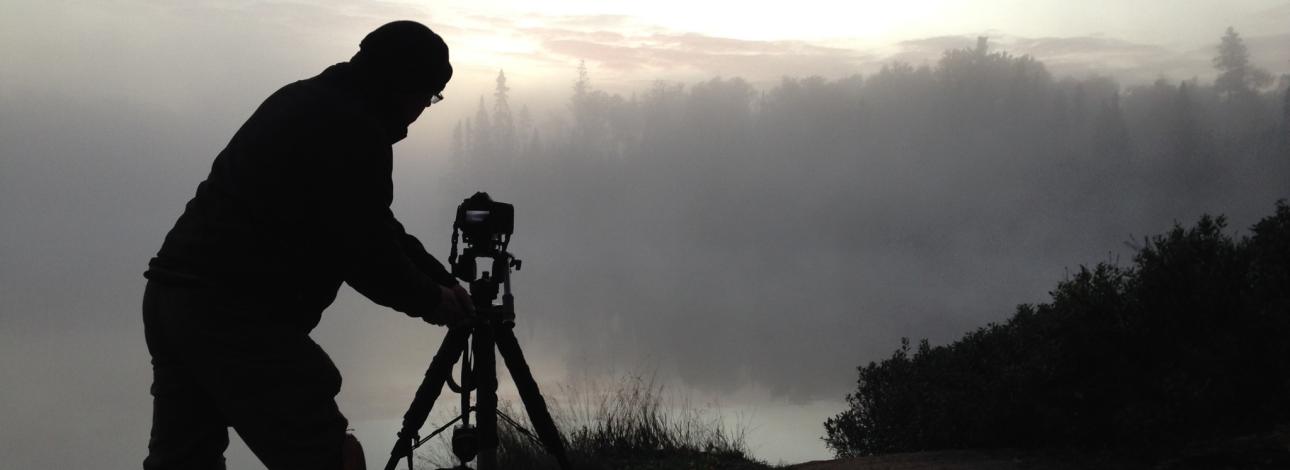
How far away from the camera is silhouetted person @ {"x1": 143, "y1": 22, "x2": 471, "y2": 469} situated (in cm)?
282

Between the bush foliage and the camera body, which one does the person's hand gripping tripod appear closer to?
the camera body

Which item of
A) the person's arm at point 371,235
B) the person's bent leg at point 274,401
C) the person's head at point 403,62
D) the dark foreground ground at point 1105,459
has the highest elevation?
the person's head at point 403,62

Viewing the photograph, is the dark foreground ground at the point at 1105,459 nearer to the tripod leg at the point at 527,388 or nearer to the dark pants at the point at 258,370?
the tripod leg at the point at 527,388

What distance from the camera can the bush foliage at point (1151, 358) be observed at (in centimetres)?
618

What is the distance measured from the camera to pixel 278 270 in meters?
2.87

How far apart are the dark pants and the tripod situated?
0.88m

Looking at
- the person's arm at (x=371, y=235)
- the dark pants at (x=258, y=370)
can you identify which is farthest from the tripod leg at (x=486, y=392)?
the dark pants at (x=258, y=370)

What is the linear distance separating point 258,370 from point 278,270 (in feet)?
0.91

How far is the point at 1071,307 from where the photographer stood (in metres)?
6.79

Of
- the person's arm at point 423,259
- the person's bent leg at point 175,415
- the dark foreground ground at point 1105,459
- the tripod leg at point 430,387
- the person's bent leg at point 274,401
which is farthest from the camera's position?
the dark foreground ground at point 1105,459

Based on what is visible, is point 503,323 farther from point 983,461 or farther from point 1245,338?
point 1245,338

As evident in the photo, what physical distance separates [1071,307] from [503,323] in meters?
4.45

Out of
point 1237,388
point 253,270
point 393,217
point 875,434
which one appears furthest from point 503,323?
point 875,434

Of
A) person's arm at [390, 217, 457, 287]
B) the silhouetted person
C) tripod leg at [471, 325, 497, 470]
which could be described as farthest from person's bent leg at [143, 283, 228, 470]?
tripod leg at [471, 325, 497, 470]
